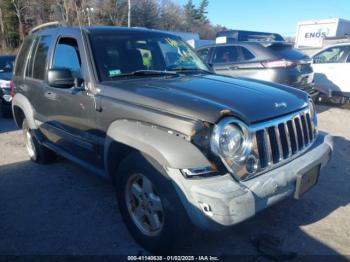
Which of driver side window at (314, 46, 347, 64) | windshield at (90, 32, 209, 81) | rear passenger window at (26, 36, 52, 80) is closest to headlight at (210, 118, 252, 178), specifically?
windshield at (90, 32, 209, 81)

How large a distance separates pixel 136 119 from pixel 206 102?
626 mm

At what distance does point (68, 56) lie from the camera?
3771mm

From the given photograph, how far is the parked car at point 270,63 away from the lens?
24.5 ft

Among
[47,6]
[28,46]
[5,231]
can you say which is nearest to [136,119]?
[5,231]

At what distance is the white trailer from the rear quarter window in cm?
1539

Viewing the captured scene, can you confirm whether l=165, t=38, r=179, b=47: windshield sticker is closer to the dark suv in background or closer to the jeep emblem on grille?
the jeep emblem on grille

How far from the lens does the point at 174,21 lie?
46.6 metres

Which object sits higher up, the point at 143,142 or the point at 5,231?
the point at 143,142

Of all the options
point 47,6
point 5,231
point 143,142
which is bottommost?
point 5,231

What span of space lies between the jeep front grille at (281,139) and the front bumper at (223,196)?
16 cm

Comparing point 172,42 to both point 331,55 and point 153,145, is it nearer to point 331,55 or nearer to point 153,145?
point 153,145

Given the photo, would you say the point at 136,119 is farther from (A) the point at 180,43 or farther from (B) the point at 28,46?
(B) the point at 28,46

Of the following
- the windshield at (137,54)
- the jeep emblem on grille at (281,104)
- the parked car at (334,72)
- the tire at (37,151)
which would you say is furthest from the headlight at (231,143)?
the parked car at (334,72)

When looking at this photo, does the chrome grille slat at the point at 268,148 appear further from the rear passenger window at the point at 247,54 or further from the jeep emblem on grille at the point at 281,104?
the rear passenger window at the point at 247,54
